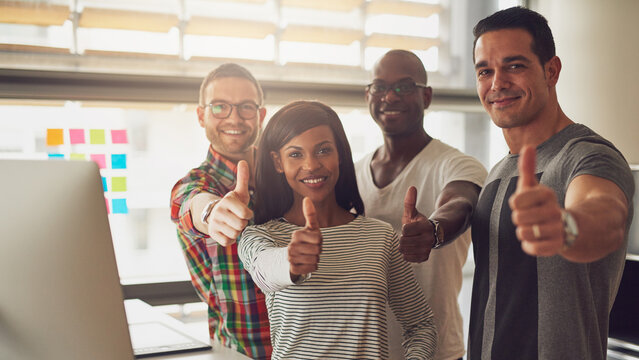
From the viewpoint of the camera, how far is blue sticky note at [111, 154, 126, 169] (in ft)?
8.68

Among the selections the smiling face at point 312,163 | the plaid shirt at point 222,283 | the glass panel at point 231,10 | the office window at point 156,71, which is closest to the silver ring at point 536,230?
the smiling face at point 312,163

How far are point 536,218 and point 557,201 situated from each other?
0.72ft

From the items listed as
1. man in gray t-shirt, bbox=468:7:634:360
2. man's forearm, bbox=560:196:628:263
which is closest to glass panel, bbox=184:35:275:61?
man in gray t-shirt, bbox=468:7:634:360

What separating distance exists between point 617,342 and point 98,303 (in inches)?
88.7

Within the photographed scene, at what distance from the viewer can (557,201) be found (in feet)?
3.89

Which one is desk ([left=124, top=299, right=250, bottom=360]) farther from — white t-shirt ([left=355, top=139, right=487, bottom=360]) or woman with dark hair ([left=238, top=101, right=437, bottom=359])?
white t-shirt ([left=355, top=139, right=487, bottom=360])

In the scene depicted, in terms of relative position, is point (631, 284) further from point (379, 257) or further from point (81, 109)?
point (81, 109)

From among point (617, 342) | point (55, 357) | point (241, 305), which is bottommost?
point (617, 342)

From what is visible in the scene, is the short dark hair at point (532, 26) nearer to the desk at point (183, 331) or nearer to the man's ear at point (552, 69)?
the man's ear at point (552, 69)

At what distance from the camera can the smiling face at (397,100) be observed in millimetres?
2078

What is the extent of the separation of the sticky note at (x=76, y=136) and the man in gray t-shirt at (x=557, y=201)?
1696 mm

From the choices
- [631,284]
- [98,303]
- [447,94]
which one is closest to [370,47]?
[447,94]

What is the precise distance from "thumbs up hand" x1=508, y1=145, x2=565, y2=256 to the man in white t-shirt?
0.78 meters

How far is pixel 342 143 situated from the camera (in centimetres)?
168
